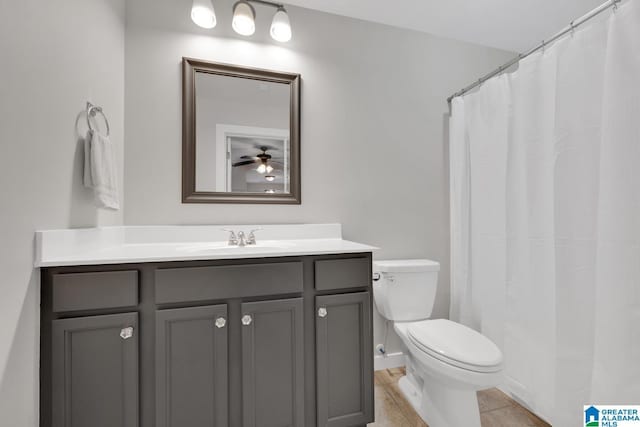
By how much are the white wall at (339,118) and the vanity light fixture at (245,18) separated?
3.6 inches

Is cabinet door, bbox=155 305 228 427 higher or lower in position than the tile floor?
higher

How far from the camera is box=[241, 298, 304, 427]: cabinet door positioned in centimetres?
113

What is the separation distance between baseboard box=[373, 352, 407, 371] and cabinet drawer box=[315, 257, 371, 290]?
0.89m

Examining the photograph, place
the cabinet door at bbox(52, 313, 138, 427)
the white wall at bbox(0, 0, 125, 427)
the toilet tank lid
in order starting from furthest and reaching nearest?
the toilet tank lid → the cabinet door at bbox(52, 313, 138, 427) → the white wall at bbox(0, 0, 125, 427)

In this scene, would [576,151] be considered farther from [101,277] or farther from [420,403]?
[101,277]

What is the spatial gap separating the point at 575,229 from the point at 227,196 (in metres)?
1.77

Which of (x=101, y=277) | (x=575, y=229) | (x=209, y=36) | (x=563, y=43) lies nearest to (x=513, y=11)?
(x=563, y=43)

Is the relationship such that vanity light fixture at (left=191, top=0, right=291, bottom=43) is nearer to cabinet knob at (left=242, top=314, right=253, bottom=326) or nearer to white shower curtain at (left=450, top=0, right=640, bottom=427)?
white shower curtain at (left=450, top=0, right=640, bottom=427)

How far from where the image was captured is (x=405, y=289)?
1.68 meters

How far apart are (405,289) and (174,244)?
4.51 feet

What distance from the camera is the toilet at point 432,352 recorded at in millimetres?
1173

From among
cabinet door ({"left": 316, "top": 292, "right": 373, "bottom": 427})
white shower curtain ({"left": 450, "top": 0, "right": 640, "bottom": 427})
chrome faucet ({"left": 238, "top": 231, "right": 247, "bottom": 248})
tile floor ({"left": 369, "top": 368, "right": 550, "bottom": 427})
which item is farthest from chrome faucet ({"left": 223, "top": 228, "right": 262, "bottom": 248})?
white shower curtain ({"left": 450, "top": 0, "right": 640, "bottom": 427})

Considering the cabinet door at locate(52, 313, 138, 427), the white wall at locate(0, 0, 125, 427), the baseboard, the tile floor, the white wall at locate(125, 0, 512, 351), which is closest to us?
the white wall at locate(0, 0, 125, 427)

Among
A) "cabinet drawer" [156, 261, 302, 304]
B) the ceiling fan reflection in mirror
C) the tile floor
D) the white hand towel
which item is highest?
the ceiling fan reflection in mirror
